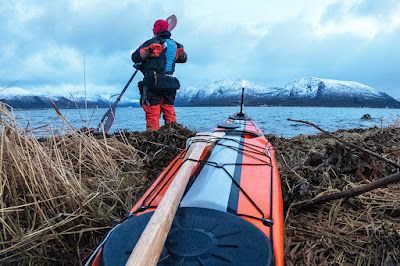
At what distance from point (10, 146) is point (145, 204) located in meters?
0.86

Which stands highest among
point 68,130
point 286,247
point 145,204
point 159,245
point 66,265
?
point 68,130

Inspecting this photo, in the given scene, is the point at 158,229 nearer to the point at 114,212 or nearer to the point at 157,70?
the point at 114,212

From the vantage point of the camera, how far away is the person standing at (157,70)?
4.87 metres

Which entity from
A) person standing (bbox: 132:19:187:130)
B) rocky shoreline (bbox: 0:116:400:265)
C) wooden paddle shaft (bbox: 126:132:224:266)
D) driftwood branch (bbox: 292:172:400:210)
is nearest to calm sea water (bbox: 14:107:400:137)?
rocky shoreline (bbox: 0:116:400:265)

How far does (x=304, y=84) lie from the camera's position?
5354 inches

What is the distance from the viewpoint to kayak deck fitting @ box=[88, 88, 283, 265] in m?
0.91

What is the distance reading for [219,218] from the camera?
1.14 metres

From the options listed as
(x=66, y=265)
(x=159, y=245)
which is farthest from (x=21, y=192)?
(x=159, y=245)

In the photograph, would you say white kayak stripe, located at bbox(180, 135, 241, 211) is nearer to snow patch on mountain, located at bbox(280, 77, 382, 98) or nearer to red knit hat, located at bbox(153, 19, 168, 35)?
red knit hat, located at bbox(153, 19, 168, 35)

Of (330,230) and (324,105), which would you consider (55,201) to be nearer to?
(330,230)

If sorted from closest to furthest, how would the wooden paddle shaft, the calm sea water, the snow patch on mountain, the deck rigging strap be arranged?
the wooden paddle shaft
the deck rigging strap
the calm sea water
the snow patch on mountain

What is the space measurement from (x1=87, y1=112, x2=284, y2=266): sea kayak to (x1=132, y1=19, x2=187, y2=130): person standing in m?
3.01

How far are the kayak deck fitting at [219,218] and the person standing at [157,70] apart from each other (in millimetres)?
3011

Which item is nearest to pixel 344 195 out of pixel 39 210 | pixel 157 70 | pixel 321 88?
pixel 39 210
